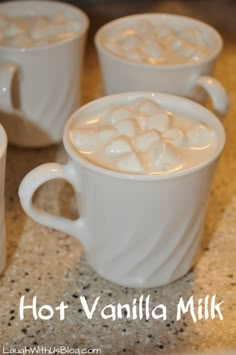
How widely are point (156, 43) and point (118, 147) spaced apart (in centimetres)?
25

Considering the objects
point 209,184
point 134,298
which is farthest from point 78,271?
point 209,184

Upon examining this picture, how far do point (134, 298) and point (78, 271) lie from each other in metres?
0.07

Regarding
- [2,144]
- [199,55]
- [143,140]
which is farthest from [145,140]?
[199,55]

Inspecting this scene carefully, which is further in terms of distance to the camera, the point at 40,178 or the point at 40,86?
the point at 40,86

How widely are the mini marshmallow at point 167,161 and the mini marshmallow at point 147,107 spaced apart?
7cm

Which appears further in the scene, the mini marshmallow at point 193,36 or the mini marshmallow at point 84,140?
the mini marshmallow at point 193,36

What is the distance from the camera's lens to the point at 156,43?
0.76 meters

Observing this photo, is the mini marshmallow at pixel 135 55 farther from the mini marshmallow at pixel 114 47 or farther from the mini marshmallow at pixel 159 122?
the mini marshmallow at pixel 159 122

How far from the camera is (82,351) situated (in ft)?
1.82

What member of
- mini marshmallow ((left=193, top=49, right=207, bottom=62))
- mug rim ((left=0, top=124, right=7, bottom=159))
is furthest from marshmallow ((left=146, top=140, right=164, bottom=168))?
mini marshmallow ((left=193, top=49, right=207, bottom=62))

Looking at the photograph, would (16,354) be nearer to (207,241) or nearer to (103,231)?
(103,231)

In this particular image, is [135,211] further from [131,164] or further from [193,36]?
[193,36]

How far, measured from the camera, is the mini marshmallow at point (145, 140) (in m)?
0.56

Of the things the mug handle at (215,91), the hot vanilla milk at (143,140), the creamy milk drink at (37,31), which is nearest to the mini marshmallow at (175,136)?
the hot vanilla milk at (143,140)
